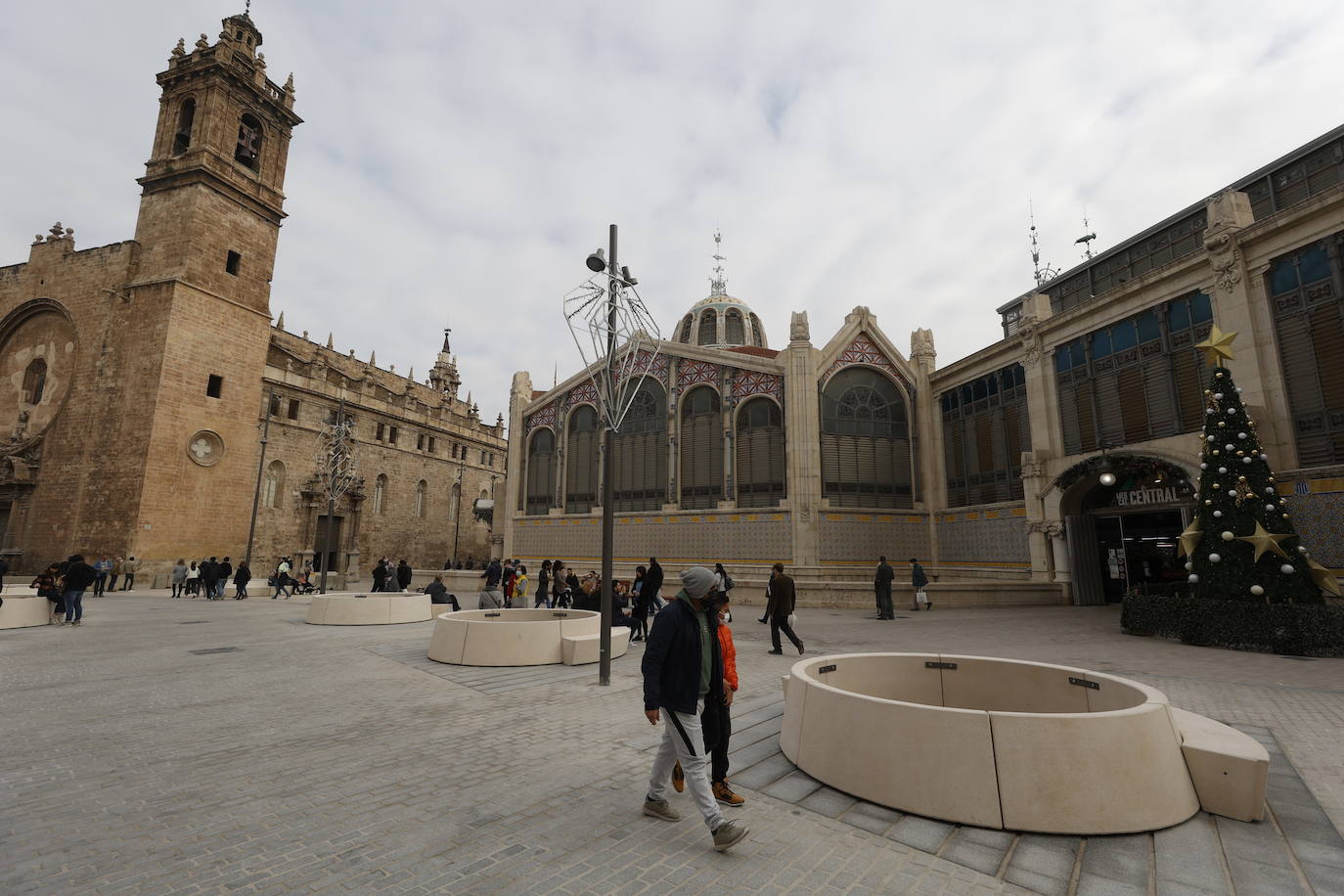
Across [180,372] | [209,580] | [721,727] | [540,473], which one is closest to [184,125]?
[180,372]

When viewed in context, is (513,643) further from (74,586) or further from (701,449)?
(701,449)

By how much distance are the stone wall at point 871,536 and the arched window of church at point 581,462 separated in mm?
11479

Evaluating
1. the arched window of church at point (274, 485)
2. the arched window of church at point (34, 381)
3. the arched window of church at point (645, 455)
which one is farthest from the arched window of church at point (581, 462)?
the arched window of church at point (34, 381)

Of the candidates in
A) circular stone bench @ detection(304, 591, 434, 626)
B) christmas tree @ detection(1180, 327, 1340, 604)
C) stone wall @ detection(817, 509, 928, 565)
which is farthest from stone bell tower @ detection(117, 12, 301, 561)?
christmas tree @ detection(1180, 327, 1340, 604)

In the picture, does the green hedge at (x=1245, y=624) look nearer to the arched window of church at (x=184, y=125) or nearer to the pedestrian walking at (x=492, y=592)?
the pedestrian walking at (x=492, y=592)

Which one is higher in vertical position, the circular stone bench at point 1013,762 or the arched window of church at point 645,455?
the arched window of church at point 645,455

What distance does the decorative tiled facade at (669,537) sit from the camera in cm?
2459

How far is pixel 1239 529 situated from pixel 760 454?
15.7 metres

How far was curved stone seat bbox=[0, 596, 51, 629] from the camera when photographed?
541 inches

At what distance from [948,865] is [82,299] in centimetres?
4338

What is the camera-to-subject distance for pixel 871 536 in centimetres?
2452

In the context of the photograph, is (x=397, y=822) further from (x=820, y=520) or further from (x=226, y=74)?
(x=226, y=74)

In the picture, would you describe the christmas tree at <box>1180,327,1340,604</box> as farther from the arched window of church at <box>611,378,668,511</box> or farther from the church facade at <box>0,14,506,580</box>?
the church facade at <box>0,14,506,580</box>

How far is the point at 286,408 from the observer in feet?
118
